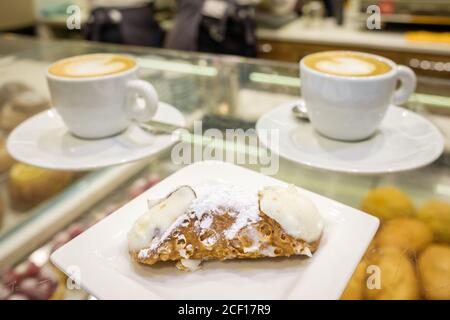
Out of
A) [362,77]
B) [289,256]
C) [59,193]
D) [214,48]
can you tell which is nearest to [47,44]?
[214,48]

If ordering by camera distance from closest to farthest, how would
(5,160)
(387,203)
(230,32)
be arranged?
(387,203) < (5,160) < (230,32)

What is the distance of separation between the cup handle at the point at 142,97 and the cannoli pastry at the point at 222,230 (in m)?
0.25

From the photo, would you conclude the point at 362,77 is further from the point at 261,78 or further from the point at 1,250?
the point at 1,250

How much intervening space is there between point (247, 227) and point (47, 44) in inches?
38.1

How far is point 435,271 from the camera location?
35cm

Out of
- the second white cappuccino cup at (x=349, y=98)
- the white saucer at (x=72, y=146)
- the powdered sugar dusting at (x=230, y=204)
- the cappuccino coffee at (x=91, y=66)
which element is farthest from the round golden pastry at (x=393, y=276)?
the cappuccino coffee at (x=91, y=66)

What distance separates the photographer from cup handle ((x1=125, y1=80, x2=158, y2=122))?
1.85 feet

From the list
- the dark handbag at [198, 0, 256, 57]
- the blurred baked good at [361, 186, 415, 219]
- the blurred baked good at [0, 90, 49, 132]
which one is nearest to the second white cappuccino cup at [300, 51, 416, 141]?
the blurred baked good at [361, 186, 415, 219]

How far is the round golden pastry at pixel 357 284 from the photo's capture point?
313 mm

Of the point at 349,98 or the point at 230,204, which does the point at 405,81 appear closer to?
the point at 349,98

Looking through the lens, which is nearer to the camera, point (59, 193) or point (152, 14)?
point (59, 193)

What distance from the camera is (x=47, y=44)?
3.53ft

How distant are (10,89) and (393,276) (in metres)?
0.78

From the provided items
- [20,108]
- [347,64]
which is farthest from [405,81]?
[20,108]
